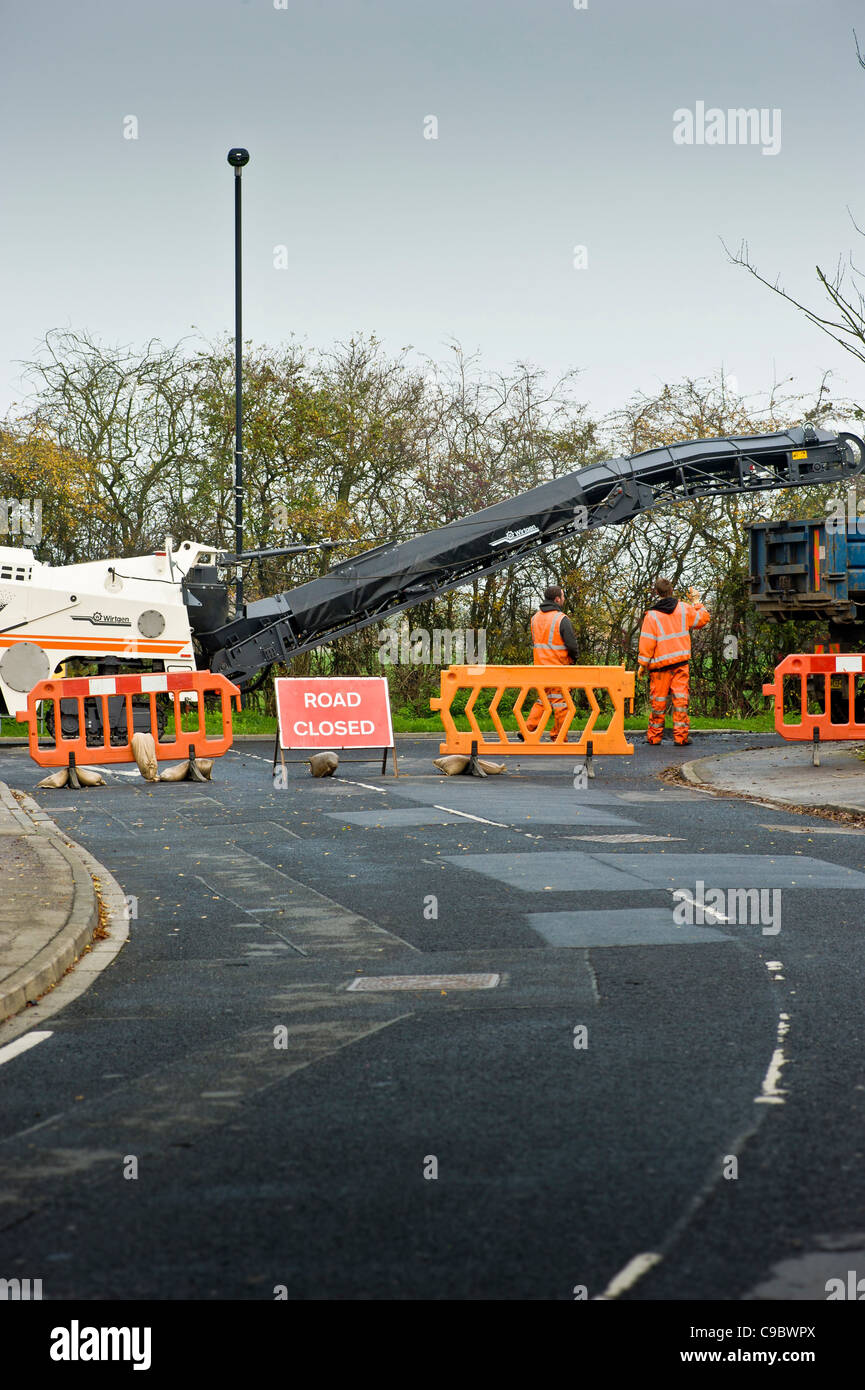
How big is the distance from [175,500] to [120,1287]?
23.9 m

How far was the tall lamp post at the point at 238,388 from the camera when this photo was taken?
2270 centimetres

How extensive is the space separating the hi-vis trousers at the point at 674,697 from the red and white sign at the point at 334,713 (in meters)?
4.81

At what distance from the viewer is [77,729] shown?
19.3m

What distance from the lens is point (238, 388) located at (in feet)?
77.3

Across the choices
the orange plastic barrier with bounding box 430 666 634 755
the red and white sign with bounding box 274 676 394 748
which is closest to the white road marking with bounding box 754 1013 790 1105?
the red and white sign with bounding box 274 676 394 748

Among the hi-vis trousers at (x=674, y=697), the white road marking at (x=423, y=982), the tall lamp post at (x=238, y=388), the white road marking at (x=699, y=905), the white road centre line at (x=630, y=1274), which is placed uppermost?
the tall lamp post at (x=238, y=388)

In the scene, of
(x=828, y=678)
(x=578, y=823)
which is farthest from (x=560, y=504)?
(x=578, y=823)

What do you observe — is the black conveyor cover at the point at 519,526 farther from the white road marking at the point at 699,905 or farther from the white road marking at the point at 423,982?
the white road marking at the point at 423,982

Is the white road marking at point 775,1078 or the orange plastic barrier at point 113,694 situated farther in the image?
the orange plastic barrier at point 113,694

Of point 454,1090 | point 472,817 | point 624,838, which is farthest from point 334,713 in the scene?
point 454,1090

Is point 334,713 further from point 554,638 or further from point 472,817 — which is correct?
point 472,817

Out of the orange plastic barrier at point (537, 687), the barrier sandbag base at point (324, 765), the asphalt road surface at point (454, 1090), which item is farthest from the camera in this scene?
the orange plastic barrier at point (537, 687)

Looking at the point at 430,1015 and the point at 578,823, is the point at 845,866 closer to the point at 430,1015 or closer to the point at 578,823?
the point at 578,823
